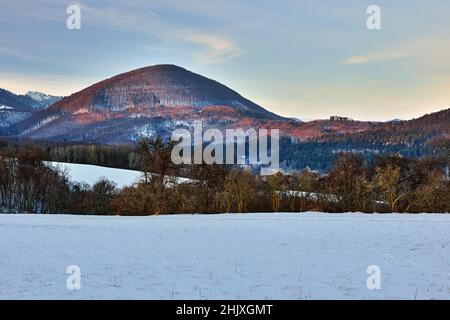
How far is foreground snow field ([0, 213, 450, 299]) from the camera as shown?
15773 mm

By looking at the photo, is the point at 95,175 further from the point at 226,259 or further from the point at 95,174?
the point at 226,259

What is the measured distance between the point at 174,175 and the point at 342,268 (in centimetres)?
3992

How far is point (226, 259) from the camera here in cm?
2202

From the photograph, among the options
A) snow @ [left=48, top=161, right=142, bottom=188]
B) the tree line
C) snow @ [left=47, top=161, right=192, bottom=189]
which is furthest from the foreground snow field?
snow @ [left=48, top=161, right=142, bottom=188]

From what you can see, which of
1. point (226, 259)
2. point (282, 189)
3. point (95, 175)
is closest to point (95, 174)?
point (95, 175)

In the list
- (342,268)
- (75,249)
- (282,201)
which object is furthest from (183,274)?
(282,201)

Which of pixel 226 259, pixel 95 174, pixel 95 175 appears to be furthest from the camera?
pixel 95 174

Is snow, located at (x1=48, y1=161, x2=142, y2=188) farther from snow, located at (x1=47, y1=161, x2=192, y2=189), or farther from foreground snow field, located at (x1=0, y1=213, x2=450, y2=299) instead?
foreground snow field, located at (x1=0, y1=213, x2=450, y2=299)

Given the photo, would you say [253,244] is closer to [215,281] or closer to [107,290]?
[215,281]

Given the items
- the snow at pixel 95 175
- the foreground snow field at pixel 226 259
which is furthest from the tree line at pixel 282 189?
the snow at pixel 95 175

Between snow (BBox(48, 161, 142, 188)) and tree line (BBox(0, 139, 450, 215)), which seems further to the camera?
snow (BBox(48, 161, 142, 188))

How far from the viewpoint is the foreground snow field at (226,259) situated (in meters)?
15.8

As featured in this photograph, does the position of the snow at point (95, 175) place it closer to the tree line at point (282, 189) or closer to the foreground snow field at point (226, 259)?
the tree line at point (282, 189)
